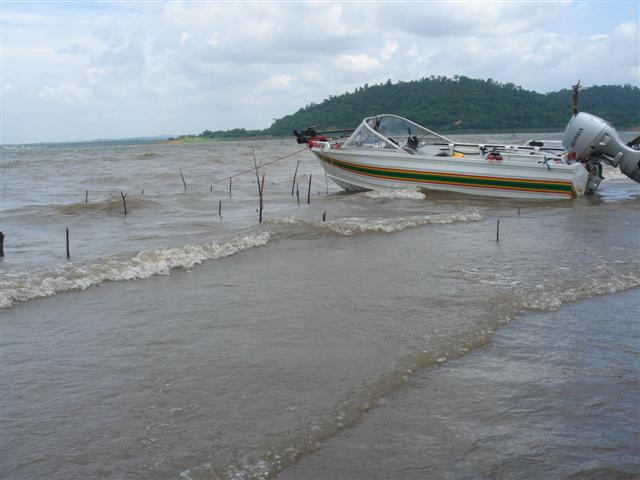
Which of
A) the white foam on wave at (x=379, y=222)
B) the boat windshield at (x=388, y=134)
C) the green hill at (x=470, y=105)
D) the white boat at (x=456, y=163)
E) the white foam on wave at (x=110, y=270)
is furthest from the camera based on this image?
the green hill at (x=470, y=105)

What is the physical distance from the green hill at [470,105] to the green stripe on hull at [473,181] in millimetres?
67759

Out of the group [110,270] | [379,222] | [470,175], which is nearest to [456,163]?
[470,175]

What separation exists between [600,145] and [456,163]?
3951 mm

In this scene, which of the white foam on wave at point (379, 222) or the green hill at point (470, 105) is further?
the green hill at point (470, 105)

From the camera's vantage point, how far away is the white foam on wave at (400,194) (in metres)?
17.5

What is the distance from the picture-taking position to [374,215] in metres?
15.3

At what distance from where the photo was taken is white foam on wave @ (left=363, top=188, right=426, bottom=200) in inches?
691

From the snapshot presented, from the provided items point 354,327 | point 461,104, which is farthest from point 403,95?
point 354,327

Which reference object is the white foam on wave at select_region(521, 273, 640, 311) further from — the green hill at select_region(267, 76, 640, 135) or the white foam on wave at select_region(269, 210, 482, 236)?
the green hill at select_region(267, 76, 640, 135)

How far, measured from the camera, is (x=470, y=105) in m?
102

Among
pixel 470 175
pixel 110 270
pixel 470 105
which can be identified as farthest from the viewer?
pixel 470 105

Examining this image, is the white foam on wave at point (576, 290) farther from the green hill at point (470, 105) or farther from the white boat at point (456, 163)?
the green hill at point (470, 105)

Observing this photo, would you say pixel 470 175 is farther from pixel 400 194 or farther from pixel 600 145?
pixel 600 145

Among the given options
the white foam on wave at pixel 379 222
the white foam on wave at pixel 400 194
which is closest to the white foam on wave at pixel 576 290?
the white foam on wave at pixel 379 222
